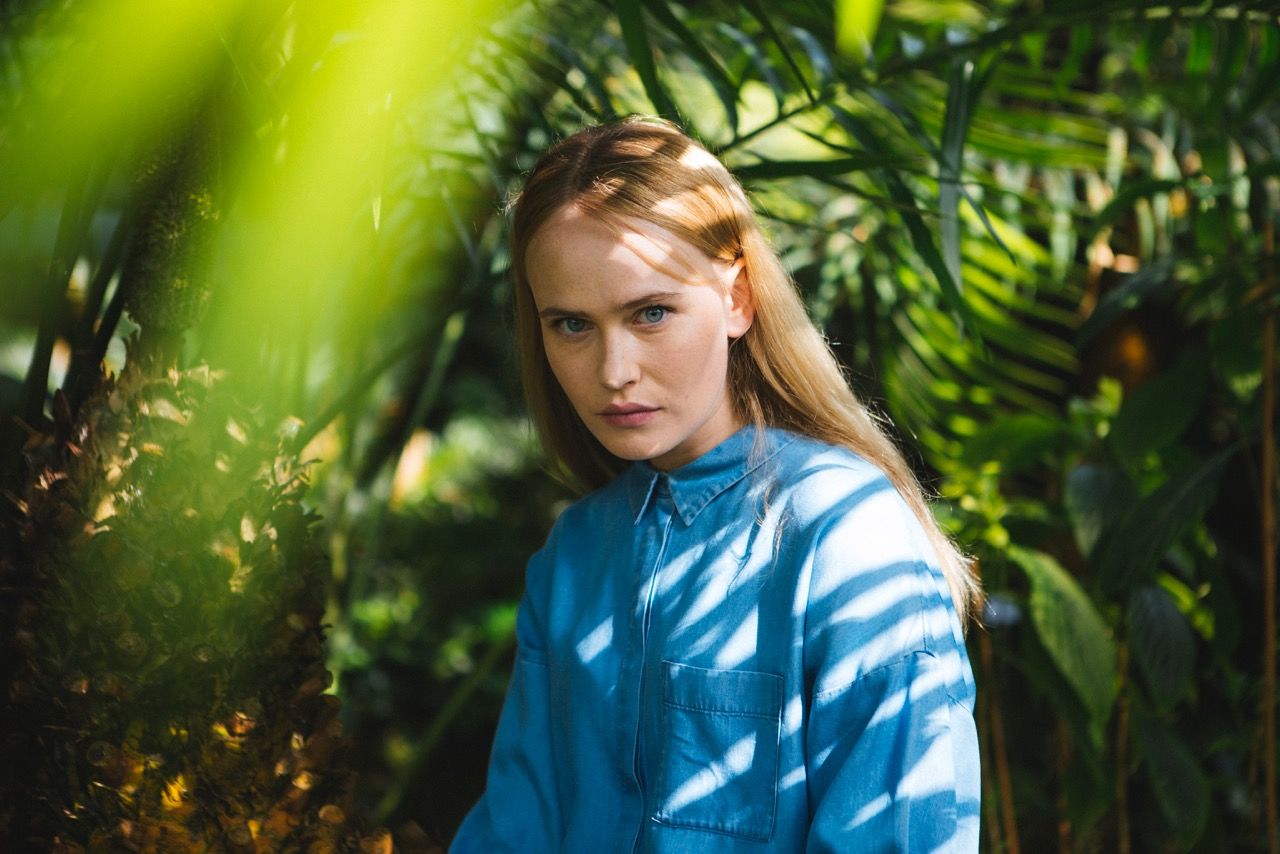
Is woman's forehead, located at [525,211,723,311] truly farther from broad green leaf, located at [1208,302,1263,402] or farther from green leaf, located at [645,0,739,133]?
broad green leaf, located at [1208,302,1263,402]

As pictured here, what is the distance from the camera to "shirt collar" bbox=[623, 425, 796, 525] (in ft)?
2.96

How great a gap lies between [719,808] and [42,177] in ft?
2.54

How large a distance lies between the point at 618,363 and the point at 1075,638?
0.75m

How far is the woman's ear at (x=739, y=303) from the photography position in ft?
2.97

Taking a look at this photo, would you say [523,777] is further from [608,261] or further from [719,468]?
[608,261]

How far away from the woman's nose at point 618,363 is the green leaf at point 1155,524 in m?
0.76

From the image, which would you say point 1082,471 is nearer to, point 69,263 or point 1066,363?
point 1066,363

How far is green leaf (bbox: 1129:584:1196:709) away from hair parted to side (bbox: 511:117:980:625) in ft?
1.53

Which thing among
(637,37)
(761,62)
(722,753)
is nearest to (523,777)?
(722,753)

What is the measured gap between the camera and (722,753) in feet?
2.67

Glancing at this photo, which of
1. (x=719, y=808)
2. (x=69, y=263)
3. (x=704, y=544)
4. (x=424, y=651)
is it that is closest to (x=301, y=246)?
(x=69, y=263)

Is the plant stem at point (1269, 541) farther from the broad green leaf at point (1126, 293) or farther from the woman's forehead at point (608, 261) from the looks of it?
the woman's forehead at point (608, 261)

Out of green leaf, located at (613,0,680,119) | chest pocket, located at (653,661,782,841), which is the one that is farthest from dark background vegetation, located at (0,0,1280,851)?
chest pocket, located at (653,661,782,841)

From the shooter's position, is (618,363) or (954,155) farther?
(954,155)
